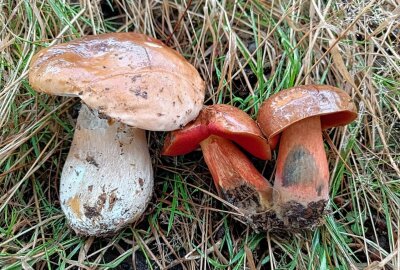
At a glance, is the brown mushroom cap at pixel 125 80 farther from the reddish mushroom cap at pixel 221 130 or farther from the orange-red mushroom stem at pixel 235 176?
the orange-red mushroom stem at pixel 235 176

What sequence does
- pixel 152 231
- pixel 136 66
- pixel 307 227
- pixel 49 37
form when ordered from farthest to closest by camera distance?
pixel 49 37
pixel 152 231
pixel 307 227
pixel 136 66

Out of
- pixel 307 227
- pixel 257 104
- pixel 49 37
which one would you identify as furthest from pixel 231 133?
pixel 49 37

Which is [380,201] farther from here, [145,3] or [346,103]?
[145,3]

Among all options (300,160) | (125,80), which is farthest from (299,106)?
(125,80)

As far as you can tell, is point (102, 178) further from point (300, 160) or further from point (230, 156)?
point (300, 160)

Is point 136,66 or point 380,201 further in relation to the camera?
point 380,201

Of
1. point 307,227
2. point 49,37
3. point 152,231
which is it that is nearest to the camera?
point 307,227

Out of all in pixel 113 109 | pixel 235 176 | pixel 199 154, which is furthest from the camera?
pixel 199 154

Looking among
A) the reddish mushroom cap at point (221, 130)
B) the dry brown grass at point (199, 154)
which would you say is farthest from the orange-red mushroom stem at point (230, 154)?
the dry brown grass at point (199, 154)
